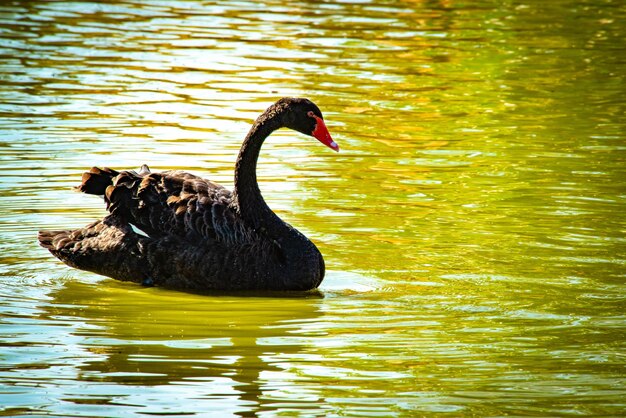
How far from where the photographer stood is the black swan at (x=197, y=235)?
805 centimetres

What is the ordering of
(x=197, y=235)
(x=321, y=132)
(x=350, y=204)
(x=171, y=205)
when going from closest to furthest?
(x=197, y=235)
(x=171, y=205)
(x=321, y=132)
(x=350, y=204)

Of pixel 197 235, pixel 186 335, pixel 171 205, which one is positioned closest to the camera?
pixel 186 335

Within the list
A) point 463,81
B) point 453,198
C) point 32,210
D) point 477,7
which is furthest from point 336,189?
point 477,7

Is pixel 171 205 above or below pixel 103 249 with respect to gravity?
above

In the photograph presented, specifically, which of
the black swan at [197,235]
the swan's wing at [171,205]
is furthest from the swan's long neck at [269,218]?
the swan's wing at [171,205]

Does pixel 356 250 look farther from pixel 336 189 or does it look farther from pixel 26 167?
pixel 26 167

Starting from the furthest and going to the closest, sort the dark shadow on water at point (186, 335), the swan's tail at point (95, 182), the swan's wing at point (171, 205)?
the swan's tail at point (95, 182) < the swan's wing at point (171, 205) < the dark shadow on water at point (186, 335)

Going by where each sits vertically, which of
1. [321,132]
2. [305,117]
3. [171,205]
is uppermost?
[305,117]

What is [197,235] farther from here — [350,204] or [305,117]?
[350,204]

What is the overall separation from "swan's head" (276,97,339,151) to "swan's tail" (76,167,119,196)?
129 cm

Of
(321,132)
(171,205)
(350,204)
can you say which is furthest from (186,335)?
(350,204)

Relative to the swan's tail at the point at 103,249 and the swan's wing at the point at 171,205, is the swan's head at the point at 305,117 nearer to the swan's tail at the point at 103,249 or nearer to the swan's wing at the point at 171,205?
the swan's wing at the point at 171,205

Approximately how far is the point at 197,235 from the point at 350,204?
226 centimetres

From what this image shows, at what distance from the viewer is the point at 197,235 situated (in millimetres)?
8125
